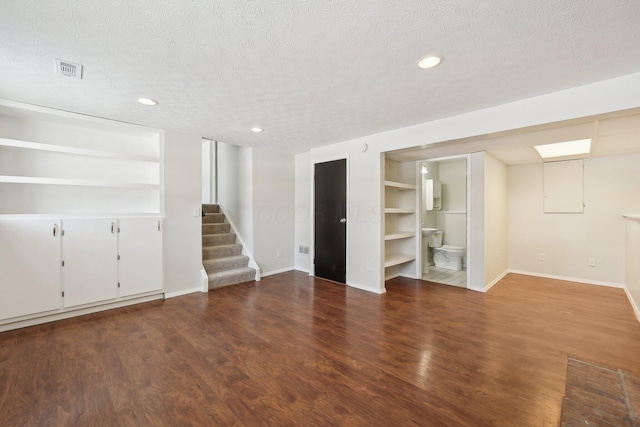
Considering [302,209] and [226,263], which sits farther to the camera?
[302,209]

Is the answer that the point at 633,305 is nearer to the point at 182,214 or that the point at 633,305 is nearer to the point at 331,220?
the point at 331,220

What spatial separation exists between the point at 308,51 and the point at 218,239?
390 cm

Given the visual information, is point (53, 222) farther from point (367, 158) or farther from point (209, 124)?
point (367, 158)

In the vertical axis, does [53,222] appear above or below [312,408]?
above

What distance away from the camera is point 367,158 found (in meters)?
4.02

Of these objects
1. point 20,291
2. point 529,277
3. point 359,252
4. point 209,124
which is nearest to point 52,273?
point 20,291

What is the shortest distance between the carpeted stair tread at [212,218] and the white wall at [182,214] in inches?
51.6

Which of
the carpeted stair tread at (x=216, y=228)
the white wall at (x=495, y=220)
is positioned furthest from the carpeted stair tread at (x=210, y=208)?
the white wall at (x=495, y=220)

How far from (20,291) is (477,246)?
18.7 ft

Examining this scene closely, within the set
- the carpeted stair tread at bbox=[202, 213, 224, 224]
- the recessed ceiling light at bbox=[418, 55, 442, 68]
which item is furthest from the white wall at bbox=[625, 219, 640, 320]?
the carpeted stair tread at bbox=[202, 213, 224, 224]

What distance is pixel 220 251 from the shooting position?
469 centimetres

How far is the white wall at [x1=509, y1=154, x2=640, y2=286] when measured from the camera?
4.15m

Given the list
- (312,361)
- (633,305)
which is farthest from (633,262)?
(312,361)

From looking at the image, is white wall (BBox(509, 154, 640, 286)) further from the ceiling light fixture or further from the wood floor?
the ceiling light fixture
